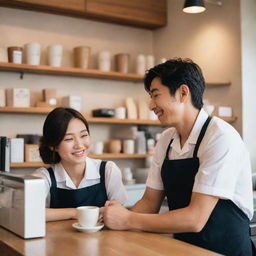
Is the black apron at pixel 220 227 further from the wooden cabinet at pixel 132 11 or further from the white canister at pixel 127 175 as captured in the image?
the wooden cabinet at pixel 132 11

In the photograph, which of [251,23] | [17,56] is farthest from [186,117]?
[251,23]

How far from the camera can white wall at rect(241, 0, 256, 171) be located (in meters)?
4.17

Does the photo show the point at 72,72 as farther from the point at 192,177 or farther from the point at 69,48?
the point at 192,177

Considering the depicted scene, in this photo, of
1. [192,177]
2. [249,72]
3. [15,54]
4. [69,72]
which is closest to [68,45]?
[69,72]

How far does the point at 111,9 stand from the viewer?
14.4ft

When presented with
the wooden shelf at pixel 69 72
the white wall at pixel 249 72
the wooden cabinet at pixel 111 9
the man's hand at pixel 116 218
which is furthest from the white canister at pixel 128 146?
the man's hand at pixel 116 218

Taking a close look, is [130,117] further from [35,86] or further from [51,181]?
[51,181]

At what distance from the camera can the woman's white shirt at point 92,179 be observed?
220cm

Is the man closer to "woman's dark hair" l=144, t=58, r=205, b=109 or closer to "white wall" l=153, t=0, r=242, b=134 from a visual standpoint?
"woman's dark hair" l=144, t=58, r=205, b=109

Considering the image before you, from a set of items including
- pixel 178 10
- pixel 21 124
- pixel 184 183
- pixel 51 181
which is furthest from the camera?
pixel 178 10

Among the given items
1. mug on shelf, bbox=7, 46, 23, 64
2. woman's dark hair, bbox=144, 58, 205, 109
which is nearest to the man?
woman's dark hair, bbox=144, 58, 205, 109

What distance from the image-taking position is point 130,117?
439 cm

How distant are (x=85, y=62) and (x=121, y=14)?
67 centimetres

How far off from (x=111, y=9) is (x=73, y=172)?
2.55 meters
